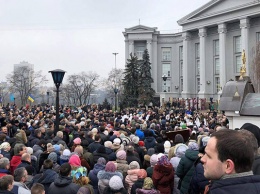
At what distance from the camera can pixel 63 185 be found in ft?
18.0

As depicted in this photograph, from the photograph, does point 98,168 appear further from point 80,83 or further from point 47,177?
point 80,83

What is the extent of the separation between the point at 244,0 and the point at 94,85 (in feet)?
157

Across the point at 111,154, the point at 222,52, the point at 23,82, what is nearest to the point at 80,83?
the point at 23,82

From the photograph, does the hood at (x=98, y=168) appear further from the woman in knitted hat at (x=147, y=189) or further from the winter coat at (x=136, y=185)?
the woman in knitted hat at (x=147, y=189)

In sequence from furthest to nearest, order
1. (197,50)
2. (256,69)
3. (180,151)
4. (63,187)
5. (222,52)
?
(197,50)
(222,52)
(256,69)
(180,151)
(63,187)

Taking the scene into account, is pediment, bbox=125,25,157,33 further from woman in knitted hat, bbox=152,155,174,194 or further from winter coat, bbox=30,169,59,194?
winter coat, bbox=30,169,59,194

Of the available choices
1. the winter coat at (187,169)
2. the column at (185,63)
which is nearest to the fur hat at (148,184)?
the winter coat at (187,169)

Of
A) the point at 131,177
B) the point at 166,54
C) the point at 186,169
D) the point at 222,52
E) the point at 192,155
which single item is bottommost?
the point at 131,177

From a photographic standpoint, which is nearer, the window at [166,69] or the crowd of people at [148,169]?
the crowd of people at [148,169]

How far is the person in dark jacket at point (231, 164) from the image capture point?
2141 mm

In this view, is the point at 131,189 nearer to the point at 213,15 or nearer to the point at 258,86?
the point at 258,86

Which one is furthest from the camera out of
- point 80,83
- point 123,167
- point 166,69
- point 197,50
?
point 80,83

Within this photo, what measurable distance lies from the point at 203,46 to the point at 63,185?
57.2 meters

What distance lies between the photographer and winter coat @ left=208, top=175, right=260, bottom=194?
6.93 feet
